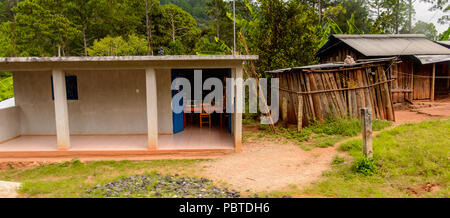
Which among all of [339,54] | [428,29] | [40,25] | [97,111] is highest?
[428,29]

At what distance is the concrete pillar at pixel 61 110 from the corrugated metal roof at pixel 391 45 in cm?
1116

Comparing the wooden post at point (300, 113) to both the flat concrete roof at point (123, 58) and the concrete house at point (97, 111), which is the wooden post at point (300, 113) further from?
the flat concrete roof at point (123, 58)

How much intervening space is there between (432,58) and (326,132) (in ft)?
23.4

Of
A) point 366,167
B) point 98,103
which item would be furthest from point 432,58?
point 98,103

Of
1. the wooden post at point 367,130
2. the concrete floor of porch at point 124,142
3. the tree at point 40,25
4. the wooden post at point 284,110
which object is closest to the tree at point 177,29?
the tree at point 40,25

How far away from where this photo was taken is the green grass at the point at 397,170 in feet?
15.6

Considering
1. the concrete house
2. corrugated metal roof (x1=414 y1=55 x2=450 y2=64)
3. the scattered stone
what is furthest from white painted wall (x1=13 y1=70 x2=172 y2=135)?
corrugated metal roof (x1=414 y1=55 x2=450 y2=64)

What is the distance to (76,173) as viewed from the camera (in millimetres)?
6320

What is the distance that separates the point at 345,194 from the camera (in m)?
4.67

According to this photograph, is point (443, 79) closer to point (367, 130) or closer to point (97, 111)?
point (367, 130)

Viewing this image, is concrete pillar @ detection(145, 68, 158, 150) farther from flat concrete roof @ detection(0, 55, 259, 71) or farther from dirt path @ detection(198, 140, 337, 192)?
dirt path @ detection(198, 140, 337, 192)

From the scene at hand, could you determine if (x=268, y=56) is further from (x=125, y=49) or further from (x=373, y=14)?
(x=373, y=14)

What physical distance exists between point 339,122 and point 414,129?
1.95 metres

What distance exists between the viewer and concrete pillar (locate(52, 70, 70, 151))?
7301 mm
